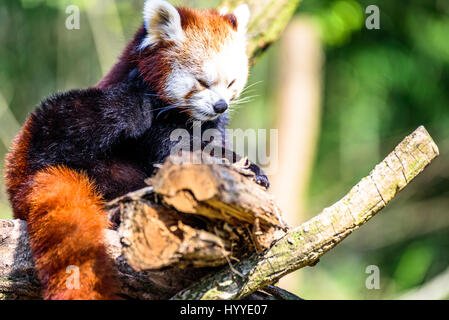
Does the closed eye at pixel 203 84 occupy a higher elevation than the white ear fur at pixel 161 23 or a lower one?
lower

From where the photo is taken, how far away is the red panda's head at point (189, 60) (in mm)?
2959

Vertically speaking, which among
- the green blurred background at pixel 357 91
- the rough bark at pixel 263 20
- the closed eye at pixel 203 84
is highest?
the rough bark at pixel 263 20

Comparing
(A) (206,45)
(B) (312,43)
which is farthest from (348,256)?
(A) (206,45)

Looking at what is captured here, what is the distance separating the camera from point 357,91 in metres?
9.02

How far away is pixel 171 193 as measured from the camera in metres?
1.86

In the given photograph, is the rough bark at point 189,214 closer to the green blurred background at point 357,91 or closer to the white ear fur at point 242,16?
the white ear fur at point 242,16

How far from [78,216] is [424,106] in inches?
290

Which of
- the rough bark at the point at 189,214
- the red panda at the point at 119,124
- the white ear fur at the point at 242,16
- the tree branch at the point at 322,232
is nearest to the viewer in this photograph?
the rough bark at the point at 189,214

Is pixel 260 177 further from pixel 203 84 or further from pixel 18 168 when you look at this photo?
pixel 18 168

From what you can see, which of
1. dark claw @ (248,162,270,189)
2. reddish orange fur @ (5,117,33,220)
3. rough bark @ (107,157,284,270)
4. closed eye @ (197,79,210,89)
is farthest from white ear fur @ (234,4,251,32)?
rough bark @ (107,157,284,270)

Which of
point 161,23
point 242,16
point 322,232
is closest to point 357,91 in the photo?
point 242,16

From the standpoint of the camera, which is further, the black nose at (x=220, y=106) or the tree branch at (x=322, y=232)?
the black nose at (x=220, y=106)

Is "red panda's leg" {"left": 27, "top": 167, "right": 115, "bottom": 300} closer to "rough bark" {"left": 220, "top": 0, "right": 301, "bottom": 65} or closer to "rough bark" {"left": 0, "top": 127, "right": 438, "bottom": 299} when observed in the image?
"rough bark" {"left": 0, "top": 127, "right": 438, "bottom": 299}

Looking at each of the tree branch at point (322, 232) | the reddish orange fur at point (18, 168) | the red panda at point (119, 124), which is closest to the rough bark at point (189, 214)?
the tree branch at point (322, 232)
